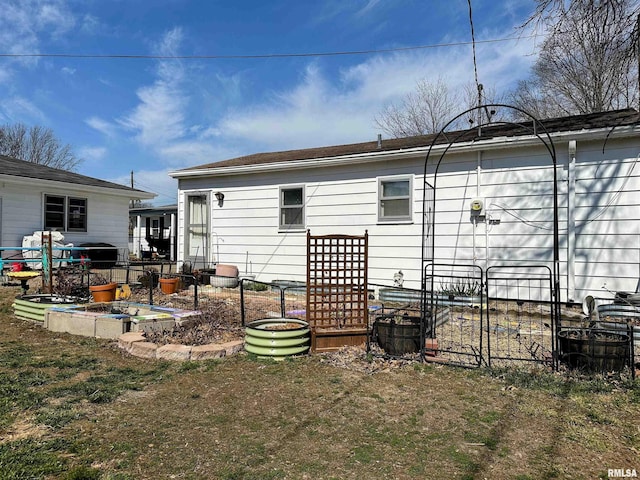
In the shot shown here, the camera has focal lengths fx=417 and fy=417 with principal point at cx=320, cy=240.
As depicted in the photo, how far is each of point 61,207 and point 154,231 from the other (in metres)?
13.2

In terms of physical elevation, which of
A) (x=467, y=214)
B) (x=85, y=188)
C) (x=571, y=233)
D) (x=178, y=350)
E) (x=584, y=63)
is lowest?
(x=178, y=350)

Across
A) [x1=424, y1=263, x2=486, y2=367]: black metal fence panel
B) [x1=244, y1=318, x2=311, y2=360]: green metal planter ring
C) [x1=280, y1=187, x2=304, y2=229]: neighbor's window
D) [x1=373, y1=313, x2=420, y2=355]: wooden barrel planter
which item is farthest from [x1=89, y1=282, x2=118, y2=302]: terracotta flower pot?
[x1=424, y1=263, x2=486, y2=367]: black metal fence panel

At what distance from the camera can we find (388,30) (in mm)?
12398

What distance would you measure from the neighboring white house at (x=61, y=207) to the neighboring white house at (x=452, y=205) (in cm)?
447

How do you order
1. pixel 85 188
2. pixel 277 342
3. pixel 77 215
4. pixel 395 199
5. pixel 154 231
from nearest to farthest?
pixel 277 342 → pixel 395 199 → pixel 85 188 → pixel 77 215 → pixel 154 231

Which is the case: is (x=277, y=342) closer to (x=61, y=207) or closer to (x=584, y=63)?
(x=61, y=207)

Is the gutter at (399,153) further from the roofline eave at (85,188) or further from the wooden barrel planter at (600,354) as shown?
the wooden barrel planter at (600,354)

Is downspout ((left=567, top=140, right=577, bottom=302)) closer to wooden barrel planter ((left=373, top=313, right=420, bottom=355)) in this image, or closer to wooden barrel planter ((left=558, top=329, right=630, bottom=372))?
wooden barrel planter ((left=558, top=329, right=630, bottom=372))

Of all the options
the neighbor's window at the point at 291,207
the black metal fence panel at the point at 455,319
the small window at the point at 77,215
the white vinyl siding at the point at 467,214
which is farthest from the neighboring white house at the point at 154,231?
the black metal fence panel at the point at 455,319

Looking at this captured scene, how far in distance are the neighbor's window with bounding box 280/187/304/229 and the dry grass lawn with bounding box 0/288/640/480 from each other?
18.5 feet

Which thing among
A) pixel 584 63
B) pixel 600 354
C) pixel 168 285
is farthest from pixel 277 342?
pixel 584 63

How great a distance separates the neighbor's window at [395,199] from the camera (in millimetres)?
8516

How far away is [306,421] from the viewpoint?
303 centimetres

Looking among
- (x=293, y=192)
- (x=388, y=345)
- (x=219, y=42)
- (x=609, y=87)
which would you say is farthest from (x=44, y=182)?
(x=609, y=87)
